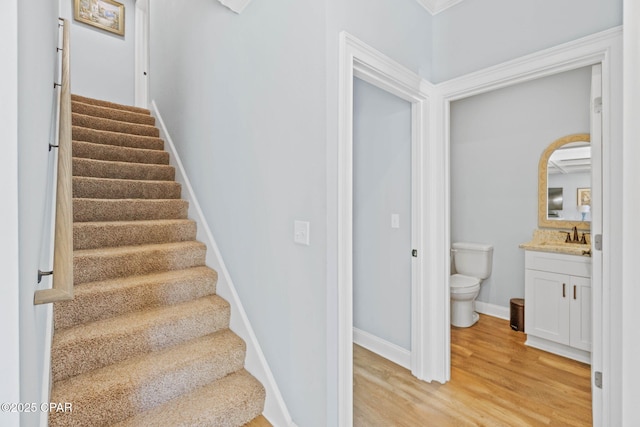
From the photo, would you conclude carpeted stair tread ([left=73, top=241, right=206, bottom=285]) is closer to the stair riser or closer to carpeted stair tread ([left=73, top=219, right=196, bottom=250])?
carpeted stair tread ([left=73, top=219, right=196, bottom=250])

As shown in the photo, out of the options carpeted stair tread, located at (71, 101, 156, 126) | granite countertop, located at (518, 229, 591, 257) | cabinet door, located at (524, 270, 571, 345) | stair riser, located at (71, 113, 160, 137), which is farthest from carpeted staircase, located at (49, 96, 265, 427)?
granite countertop, located at (518, 229, 591, 257)

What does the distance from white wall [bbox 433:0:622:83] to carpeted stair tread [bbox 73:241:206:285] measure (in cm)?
220

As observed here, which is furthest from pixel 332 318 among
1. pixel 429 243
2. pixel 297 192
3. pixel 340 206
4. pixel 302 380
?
→ pixel 429 243

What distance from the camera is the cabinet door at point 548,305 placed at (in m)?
2.55

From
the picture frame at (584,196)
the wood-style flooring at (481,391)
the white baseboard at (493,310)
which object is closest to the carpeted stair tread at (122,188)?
the wood-style flooring at (481,391)

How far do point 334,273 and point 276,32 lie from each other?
1.35 metres

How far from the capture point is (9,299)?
0.64 m

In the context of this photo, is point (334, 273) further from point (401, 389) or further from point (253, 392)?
point (401, 389)

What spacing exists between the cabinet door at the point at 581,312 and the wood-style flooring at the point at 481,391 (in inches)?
7.2

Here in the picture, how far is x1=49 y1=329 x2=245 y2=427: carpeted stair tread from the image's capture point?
52.9 inches

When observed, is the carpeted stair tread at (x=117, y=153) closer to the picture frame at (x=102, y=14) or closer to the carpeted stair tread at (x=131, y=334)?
the carpeted stair tread at (x=131, y=334)

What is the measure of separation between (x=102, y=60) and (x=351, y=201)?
4726 mm

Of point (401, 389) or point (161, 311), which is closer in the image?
point (161, 311)

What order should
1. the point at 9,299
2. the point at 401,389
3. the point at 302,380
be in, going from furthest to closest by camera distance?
the point at 401,389
the point at 302,380
the point at 9,299
